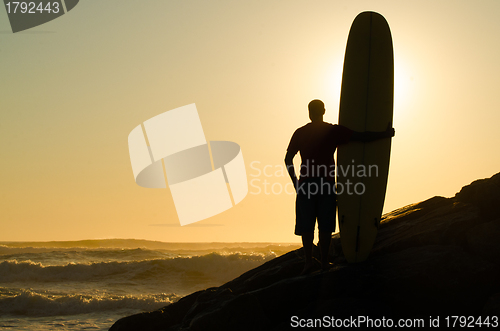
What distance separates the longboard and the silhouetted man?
20.1 inches

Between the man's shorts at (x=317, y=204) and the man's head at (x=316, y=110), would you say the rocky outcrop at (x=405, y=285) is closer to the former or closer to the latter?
the man's shorts at (x=317, y=204)

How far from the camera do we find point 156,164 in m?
10.6

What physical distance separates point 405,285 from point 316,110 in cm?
186

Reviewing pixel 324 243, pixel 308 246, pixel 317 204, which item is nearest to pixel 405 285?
pixel 324 243

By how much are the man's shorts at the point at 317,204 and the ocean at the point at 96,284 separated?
6.29m

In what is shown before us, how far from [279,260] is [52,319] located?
23.6 feet

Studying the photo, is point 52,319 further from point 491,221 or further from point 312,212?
point 491,221

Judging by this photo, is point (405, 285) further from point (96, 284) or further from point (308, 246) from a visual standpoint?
point (96, 284)

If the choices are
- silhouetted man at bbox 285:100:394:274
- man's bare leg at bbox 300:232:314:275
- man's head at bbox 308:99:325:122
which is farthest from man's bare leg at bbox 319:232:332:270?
man's head at bbox 308:99:325:122

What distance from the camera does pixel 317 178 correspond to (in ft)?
12.0

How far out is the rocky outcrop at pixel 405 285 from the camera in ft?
10.9

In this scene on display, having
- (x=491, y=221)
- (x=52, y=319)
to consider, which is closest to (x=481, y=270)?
(x=491, y=221)

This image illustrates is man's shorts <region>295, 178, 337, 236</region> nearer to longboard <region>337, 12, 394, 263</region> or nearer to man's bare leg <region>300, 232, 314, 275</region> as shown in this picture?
man's bare leg <region>300, 232, 314, 275</region>

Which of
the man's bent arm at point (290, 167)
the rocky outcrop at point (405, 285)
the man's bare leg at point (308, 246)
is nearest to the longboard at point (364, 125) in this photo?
the rocky outcrop at point (405, 285)
